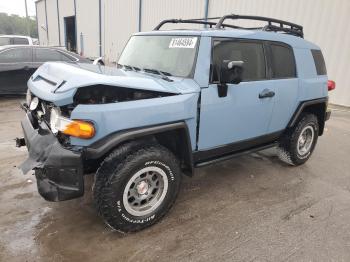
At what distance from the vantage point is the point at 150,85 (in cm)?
283

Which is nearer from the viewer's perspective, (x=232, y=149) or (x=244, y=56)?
(x=244, y=56)

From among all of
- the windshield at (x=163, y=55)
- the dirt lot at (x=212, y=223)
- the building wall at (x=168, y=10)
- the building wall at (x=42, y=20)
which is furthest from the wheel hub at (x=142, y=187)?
the building wall at (x=42, y=20)

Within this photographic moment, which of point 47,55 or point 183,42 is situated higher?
point 183,42

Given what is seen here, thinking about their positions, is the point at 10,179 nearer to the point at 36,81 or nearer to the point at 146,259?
the point at 36,81

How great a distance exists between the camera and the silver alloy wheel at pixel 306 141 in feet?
15.8

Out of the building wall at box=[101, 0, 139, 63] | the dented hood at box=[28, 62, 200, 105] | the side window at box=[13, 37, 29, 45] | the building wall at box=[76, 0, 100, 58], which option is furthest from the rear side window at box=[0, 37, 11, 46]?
the dented hood at box=[28, 62, 200, 105]

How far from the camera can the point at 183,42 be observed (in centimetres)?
340

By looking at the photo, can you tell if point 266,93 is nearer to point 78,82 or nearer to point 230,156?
point 230,156

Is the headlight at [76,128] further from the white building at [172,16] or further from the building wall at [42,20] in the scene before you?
the building wall at [42,20]

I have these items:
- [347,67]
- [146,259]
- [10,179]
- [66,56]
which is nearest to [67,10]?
[66,56]

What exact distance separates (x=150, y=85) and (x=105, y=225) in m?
1.45

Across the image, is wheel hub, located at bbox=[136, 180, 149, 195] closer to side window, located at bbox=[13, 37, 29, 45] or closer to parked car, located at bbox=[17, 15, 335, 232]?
parked car, located at bbox=[17, 15, 335, 232]

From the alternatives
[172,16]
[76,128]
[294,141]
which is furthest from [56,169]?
[172,16]

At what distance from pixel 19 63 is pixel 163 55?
629 centimetres
